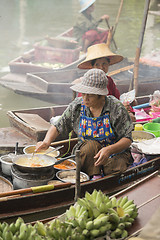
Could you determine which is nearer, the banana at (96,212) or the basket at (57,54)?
the banana at (96,212)

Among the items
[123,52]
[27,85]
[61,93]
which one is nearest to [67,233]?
[61,93]

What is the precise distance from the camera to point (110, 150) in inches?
137

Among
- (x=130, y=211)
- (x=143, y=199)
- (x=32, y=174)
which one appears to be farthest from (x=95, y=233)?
(x=32, y=174)

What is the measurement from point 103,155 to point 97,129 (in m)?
0.34

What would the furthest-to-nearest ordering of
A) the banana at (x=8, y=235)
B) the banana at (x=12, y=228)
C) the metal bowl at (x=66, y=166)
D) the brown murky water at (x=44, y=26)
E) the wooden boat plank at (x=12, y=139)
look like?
the brown murky water at (x=44, y=26), the wooden boat plank at (x=12, y=139), the metal bowl at (x=66, y=166), the banana at (x=12, y=228), the banana at (x=8, y=235)

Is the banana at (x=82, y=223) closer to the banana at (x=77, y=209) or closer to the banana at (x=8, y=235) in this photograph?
the banana at (x=77, y=209)

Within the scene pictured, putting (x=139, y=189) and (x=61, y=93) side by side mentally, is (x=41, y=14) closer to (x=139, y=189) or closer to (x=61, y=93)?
(x=61, y=93)

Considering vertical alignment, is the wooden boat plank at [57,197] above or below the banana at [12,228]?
below

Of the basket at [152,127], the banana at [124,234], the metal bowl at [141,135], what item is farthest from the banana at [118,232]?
the basket at [152,127]

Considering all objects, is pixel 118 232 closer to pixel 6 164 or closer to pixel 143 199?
pixel 143 199

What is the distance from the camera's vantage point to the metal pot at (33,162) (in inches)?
140

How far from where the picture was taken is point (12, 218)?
329 cm

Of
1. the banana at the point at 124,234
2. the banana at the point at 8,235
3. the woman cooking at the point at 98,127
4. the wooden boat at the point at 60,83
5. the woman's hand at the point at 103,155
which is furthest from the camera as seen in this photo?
the wooden boat at the point at 60,83

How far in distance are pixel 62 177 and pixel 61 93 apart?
143 inches
